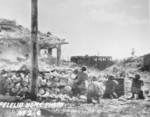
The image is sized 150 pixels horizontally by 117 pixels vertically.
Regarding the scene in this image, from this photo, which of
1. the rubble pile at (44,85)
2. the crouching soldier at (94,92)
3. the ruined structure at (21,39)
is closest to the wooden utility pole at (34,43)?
the rubble pile at (44,85)

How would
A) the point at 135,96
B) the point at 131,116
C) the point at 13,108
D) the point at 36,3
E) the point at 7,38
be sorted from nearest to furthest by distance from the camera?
1. the point at 131,116
2. the point at 13,108
3. the point at 36,3
4. the point at 135,96
5. the point at 7,38

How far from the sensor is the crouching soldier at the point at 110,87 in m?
6.98

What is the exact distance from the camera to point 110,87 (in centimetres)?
702

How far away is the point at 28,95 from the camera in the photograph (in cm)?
648

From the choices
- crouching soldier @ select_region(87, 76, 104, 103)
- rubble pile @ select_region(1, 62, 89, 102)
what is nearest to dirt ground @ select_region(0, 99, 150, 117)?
crouching soldier @ select_region(87, 76, 104, 103)

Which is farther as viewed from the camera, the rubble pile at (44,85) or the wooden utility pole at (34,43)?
the rubble pile at (44,85)

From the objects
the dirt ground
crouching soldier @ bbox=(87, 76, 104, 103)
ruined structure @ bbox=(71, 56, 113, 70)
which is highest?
ruined structure @ bbox=(71, 56, 113, 70)

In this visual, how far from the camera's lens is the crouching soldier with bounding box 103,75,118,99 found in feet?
22.9

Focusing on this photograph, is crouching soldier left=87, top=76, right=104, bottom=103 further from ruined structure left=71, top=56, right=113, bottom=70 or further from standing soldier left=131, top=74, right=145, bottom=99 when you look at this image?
ruined structure left=71, top=56, right=113, bottom=70

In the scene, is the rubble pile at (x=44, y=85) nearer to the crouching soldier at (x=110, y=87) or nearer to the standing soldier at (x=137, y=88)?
the crouching soldier at (x=110, y=87)

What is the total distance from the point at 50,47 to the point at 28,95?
37.3 ft

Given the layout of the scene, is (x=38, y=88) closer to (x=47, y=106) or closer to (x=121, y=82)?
(x=47, y=106)

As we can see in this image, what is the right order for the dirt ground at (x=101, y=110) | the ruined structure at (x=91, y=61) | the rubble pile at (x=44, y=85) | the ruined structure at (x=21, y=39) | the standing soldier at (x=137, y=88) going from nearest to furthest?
1. the dirt ground at (x=101, y=110)
2. the rubble pile at (x=44, y=85)
3. the standing soldier at (x=137, y=88)
4. the ruined structure at (x=21, y=39)
5. the ruined structure at (x=91, y=61)

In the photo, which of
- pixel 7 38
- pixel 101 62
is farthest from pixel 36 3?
pixel 101 62
